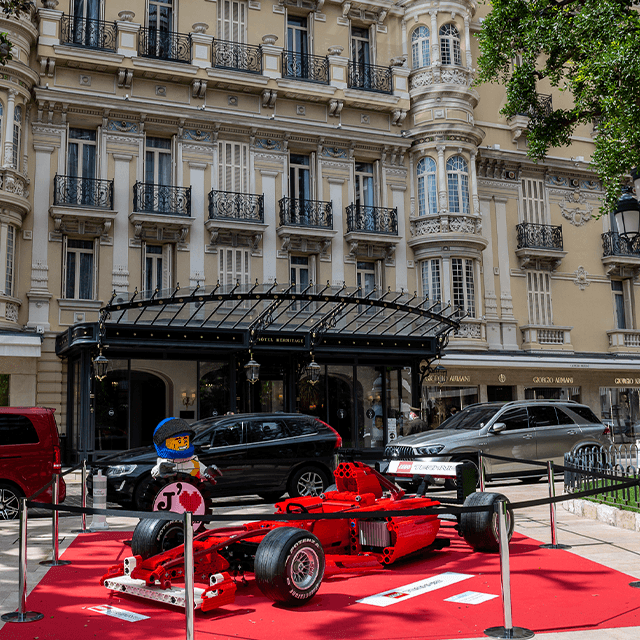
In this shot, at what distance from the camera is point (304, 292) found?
59.7 ft

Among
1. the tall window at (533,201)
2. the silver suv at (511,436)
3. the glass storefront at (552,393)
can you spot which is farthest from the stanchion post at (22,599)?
the tall window at (533,201)

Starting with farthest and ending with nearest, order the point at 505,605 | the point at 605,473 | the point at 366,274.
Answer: the point at 366,274, the point at 605,473, the point at 505,605

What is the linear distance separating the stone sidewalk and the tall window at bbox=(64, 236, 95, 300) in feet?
30.1

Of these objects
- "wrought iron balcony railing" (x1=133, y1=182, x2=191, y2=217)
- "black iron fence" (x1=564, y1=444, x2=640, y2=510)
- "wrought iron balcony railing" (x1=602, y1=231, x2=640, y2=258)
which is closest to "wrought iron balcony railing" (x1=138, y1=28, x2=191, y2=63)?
"wrought iron balcony railing" (x1=133, y1=182, x2=191, y2=217)

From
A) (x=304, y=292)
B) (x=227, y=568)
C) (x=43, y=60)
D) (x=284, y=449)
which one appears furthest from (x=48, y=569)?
(x=43, y=60)

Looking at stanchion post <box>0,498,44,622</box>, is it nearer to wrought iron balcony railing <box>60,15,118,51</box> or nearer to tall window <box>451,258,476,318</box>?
wrought iron balcony railing <box>60,15,118,51</box>

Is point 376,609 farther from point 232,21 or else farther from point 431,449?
point 232,21

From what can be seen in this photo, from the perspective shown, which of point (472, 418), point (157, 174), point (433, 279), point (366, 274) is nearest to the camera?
A: point (472, 418)

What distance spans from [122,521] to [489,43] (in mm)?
12100

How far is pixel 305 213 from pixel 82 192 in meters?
7.03

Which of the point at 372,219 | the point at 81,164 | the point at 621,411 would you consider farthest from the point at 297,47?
the point at 621,411

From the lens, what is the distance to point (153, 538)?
688cm

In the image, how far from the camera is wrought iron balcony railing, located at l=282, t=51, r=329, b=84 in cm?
2494

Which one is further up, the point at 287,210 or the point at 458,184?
the point at 458,184
